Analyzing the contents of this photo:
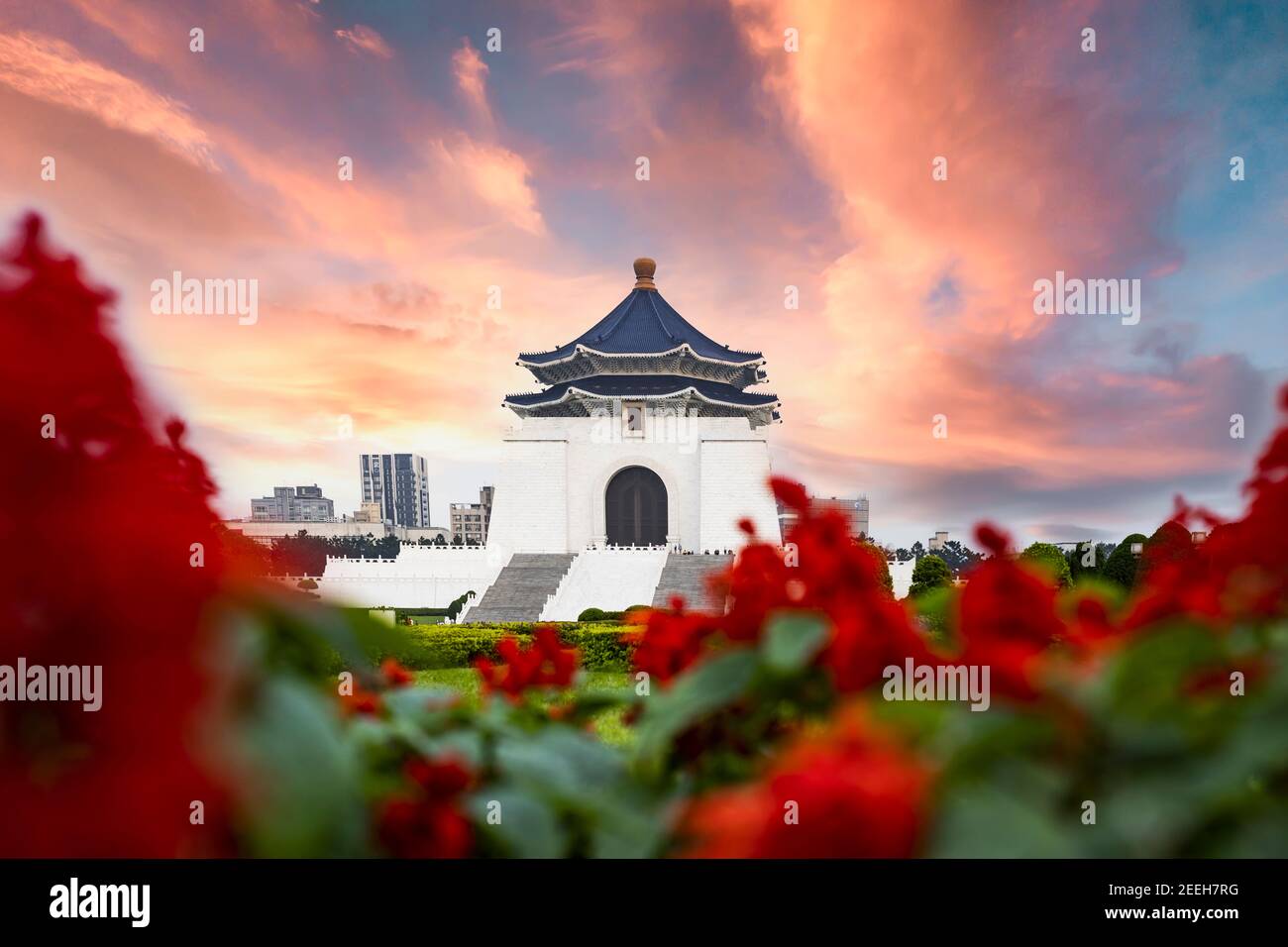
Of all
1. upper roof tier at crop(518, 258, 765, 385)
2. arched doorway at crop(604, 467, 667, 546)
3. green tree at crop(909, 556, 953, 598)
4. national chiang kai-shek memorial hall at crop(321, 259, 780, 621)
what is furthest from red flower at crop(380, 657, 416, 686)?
upper roof tier at crop(518, 258, 765, 385)

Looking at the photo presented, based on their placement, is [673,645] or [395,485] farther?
[395,485]

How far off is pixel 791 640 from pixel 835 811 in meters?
0.23

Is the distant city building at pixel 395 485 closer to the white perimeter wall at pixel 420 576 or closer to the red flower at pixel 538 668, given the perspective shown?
the white perimeter wall at pixel 420 576

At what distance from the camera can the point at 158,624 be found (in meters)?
0.41

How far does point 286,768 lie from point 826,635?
1.49ft

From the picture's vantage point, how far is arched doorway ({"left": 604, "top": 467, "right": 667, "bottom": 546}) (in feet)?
69.9

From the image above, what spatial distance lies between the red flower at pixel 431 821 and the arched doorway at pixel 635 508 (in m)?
20.6

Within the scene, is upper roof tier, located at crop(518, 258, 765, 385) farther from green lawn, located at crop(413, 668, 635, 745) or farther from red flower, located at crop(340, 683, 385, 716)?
red flower, located at crop(340, 683, 385, 716)

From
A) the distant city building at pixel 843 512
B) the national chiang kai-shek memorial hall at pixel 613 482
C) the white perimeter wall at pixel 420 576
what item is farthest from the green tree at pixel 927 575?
the white perimeter wall at pixel 420 576

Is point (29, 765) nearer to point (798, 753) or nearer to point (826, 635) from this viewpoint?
point (798, 753)

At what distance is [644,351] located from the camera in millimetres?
22688

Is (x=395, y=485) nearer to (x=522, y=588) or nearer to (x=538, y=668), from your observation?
(x=522, y=588)

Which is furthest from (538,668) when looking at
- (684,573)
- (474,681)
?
(684,573)
